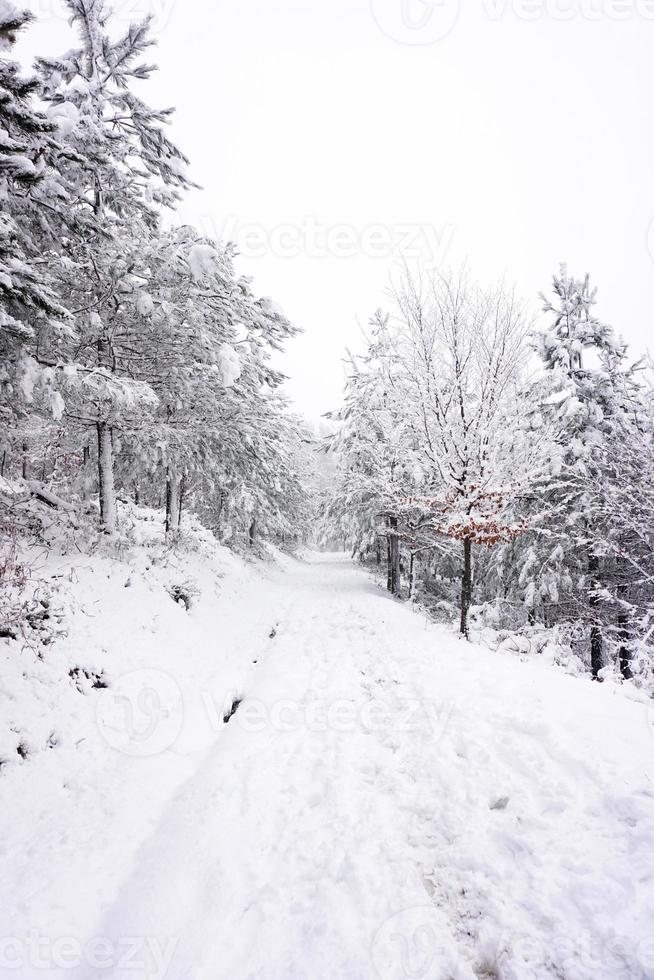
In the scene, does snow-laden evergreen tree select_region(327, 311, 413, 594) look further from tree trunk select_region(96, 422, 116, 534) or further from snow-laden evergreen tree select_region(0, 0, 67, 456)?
snow-laden evergreen tree select_region(0, 0, 67, 456)

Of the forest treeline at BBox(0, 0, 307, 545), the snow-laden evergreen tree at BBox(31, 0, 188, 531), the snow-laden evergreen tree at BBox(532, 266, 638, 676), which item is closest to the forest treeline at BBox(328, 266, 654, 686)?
the snow-laden evergreen tree at BBox(532, 266, 638, 676)

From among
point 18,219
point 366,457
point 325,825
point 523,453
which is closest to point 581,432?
point 523,453

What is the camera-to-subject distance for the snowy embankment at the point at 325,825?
9.07 feet

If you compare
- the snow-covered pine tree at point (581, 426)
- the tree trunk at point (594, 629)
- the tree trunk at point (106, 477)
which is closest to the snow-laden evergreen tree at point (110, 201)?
the tree trunk at point (106, 477)

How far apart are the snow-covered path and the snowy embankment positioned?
2 centimetres

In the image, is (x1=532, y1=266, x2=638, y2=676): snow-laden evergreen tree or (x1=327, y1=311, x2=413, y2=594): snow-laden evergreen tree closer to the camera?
(x1=532, y1=266, x2=638, y2=676): snow-laden evergreen tree

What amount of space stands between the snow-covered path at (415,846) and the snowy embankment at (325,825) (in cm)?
2

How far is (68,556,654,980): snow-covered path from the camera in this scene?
106 inches

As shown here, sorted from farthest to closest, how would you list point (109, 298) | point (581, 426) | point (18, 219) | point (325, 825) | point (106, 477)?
1. point (581, 426)
2. point (106, 477)
3. point (109, 298)
4. point (18, 219)
5. point (325, 825)

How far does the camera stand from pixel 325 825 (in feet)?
12.8

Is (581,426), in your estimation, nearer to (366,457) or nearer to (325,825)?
(366,457)

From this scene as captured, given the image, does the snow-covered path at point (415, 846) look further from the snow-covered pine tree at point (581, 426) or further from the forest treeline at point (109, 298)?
the snow-covered pine tree at point (581, 426)

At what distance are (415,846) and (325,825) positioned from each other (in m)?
0.81

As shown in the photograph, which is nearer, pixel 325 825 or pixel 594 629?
pixel 325 825
